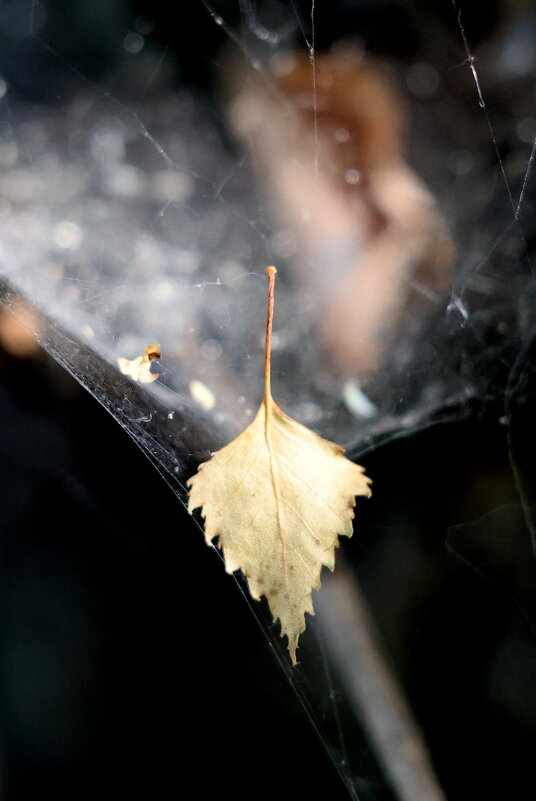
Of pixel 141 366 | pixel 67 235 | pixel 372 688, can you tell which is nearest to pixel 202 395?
pixel 141 366

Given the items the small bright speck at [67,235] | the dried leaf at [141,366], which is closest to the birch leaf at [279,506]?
the dried leaf at [141,366]

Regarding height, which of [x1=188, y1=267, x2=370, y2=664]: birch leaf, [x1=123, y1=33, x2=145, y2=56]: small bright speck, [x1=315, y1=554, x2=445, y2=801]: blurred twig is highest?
[x1=123, y1=33, x2=145, y2=56]: small bright speck

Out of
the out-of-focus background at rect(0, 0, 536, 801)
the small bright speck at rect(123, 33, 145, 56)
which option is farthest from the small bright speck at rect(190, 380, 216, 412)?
the small bright speck at rect(123, 33, 145, 56)

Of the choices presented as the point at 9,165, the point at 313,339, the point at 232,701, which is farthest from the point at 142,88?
the point at 232,701

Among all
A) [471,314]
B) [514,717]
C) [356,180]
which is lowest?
[514,717]

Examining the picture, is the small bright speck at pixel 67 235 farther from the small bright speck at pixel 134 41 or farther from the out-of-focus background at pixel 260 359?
the small bright speck at pixel 134 41

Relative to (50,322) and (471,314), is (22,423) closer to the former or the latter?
(50,322)

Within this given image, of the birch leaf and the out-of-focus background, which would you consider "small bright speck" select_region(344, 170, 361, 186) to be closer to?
the out-of-focus background

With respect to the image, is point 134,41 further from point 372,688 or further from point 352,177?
point 372,688
